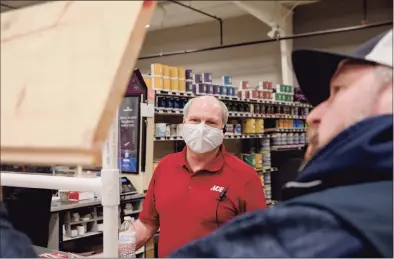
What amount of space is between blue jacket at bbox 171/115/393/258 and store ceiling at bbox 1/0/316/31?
9.63 meters

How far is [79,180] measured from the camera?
1.05m

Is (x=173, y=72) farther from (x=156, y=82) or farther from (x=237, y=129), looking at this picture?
(x=237, y=129)

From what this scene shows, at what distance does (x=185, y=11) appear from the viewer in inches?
438

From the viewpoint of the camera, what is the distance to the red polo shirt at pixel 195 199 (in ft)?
8.46

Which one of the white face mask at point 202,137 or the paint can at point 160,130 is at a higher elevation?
the paint can at point 160,130

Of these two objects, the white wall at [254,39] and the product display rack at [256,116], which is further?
the white wall at [254,39]

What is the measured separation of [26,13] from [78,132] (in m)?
0.32

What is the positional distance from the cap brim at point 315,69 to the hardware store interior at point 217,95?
554 millimetres

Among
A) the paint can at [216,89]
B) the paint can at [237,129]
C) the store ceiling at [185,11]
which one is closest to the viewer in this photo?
the paint can at [216,89]

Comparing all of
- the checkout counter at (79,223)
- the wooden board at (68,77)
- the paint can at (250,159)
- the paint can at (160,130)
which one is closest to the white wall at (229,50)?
the paint can at (250,159)

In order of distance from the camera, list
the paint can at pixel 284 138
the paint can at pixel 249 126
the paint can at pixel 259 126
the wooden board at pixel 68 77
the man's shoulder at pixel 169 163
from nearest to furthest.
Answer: the wooden board at pixel 68 77 < the man's shoulder at pixel 169 163 < the paint can at pixel 249 126 < the paint can at pixel 259 126 < the paint can at pixel 284 138

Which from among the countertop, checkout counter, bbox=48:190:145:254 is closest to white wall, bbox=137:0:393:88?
checkout counter, bbox=48:190:145:254

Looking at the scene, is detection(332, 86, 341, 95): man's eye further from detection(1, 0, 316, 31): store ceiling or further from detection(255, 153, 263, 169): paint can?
detection(1, 0, 316, 31): store ceiling

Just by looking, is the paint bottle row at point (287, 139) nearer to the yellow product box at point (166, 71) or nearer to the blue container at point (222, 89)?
the blue container at point (222, 89)
